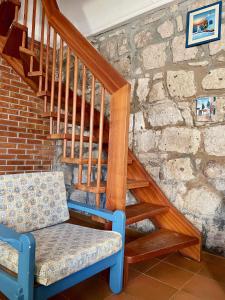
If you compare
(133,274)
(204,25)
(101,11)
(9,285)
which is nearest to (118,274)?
(133,274)

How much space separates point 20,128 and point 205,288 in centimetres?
273

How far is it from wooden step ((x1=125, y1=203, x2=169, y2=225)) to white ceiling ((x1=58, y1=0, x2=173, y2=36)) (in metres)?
2.06

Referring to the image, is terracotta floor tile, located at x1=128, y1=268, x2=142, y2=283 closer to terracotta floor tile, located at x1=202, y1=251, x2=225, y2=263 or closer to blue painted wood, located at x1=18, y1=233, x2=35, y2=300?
terracotta floor tile, located at x1=202, y1=251, x2=225, y2=263

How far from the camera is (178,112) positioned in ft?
7.74

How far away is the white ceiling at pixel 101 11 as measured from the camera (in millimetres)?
2629

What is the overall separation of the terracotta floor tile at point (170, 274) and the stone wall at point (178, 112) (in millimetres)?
442

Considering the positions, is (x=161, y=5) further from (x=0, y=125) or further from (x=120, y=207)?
(x=0, y=125)

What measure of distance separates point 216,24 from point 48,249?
228 centimetres

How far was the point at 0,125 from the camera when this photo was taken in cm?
297

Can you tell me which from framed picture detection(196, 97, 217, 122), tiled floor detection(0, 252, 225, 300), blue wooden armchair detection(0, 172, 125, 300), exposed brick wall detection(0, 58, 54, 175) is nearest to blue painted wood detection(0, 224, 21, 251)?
blue wooden armchair detection(0, 172, 125, 300)

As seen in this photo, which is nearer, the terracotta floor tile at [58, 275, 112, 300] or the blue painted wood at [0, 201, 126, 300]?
the blue painted wood at [0, 201, 126, 300]

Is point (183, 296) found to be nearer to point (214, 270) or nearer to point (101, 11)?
→ point (214, 270)

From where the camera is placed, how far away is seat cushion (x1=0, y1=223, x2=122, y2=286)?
1.13 metres

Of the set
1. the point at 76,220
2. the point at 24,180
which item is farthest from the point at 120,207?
the point at 76,220
